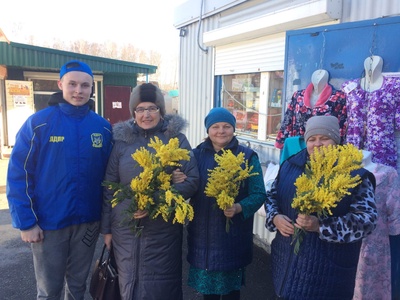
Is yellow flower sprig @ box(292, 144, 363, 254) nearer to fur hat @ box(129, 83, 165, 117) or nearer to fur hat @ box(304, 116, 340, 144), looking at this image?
fur hat @ box(304, 116, 340, 144)

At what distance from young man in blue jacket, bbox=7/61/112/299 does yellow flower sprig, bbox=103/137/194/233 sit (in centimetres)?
37

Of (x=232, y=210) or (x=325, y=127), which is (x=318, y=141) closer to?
(x=325, y=127)

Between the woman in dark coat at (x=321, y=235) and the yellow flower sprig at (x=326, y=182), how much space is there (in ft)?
0.28

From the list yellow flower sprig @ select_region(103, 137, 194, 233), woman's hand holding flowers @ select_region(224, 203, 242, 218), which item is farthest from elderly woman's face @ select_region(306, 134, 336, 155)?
yellow flower sprig @ select_region(103, 137, 194, 233)

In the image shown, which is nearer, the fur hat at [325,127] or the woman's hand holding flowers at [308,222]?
the woman's hand holding flowers at [308,222]

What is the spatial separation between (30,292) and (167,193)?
248cm

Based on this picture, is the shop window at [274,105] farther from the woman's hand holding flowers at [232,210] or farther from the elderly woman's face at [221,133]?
the woman's hand holding flowers at [232,210]

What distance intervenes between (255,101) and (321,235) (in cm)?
333

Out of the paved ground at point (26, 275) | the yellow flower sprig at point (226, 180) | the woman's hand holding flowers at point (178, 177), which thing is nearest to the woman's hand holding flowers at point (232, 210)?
the yellow flower sprig at point (226, 180)

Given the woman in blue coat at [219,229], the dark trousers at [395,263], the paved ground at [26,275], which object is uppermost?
the woman in blue coat at [219,229]

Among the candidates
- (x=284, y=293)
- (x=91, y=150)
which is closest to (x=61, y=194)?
(x=91, y=150)

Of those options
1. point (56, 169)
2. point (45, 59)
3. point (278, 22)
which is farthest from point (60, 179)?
point (45, 59)

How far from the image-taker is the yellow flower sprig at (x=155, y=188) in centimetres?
217

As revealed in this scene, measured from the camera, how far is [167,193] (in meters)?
2.16
